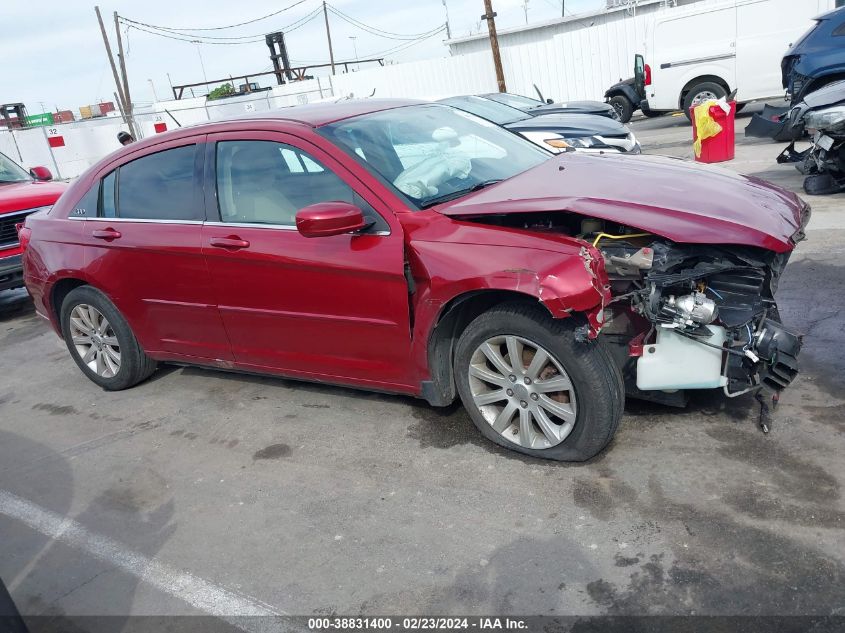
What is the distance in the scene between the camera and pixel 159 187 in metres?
4.57

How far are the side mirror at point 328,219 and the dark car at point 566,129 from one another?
5.77m

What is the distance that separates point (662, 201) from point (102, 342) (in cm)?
398

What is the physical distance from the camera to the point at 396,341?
374 centimetres

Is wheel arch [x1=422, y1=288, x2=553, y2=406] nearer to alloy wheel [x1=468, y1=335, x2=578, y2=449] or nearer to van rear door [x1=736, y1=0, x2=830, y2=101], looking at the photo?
alloy wheel [x1=468, y1=335, x2=578, y2=449]

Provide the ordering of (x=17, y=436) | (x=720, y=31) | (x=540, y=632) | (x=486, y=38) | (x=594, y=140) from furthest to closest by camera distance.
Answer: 1. (x=486, y=38)
2. (x=720, y=31)
3. (x=594, y=140)
4. (x=17, y=436)
5. (x=540, y=632)

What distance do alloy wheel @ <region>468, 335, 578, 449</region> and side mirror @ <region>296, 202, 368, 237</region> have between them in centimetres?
86

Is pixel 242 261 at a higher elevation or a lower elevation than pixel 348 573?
higher

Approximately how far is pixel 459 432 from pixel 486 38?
3317cm

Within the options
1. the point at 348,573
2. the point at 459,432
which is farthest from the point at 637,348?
the point at 348,573

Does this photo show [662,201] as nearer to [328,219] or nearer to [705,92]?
[328,219]

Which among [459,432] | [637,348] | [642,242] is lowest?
[459,432]

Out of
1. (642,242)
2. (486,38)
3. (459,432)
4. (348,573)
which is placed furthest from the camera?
(486,38)

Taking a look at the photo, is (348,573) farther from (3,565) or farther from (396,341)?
(3,565)

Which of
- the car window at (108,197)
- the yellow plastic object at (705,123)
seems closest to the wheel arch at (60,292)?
the car window at (108,197)
